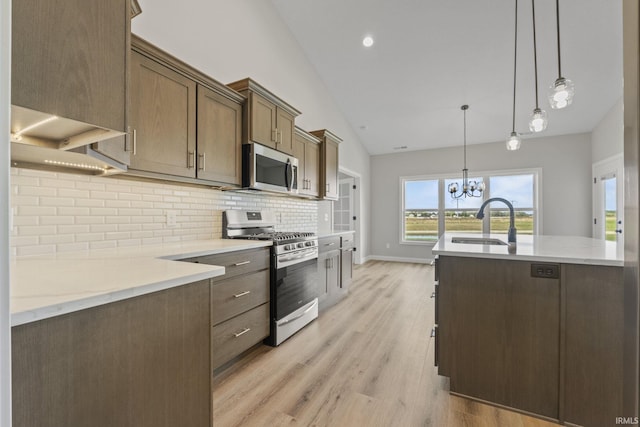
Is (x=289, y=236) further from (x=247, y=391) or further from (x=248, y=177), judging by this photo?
(x=247, y=391)

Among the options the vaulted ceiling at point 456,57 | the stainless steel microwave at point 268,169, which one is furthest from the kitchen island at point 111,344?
the vaulted ceiling at point 456,57

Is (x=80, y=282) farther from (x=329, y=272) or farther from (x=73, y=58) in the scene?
(x=329, y=272)

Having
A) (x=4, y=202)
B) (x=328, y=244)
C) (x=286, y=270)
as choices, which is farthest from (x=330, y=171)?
(x=4, y=202)

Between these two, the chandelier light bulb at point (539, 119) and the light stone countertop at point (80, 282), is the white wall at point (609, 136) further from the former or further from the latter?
the light stone countertop at point (80, 282)

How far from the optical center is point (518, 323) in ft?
5.39

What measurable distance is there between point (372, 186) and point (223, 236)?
514cm

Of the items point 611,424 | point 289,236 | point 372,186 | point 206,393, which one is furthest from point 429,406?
point 372,186

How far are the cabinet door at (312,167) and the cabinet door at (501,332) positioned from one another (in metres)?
2.20

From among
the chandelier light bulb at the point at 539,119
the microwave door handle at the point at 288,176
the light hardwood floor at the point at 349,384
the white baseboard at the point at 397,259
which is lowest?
the light hardwood floor at the point at 349,384

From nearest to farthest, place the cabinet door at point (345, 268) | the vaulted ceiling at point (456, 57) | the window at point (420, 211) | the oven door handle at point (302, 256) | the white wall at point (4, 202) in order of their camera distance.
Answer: the white wall at point (4, 202)
the oven door handle at point (302, 256)
the vaulted ceiling at point (456, 57)
the cabinet door at point (345, 268)
the window at point (420, 211)

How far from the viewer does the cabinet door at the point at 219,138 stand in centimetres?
221

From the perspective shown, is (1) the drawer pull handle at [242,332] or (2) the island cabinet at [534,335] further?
(1) the drawer pull handle at [242,332]

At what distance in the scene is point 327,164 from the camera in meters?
4.06

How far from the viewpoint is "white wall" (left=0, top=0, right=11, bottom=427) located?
1.71 feet
